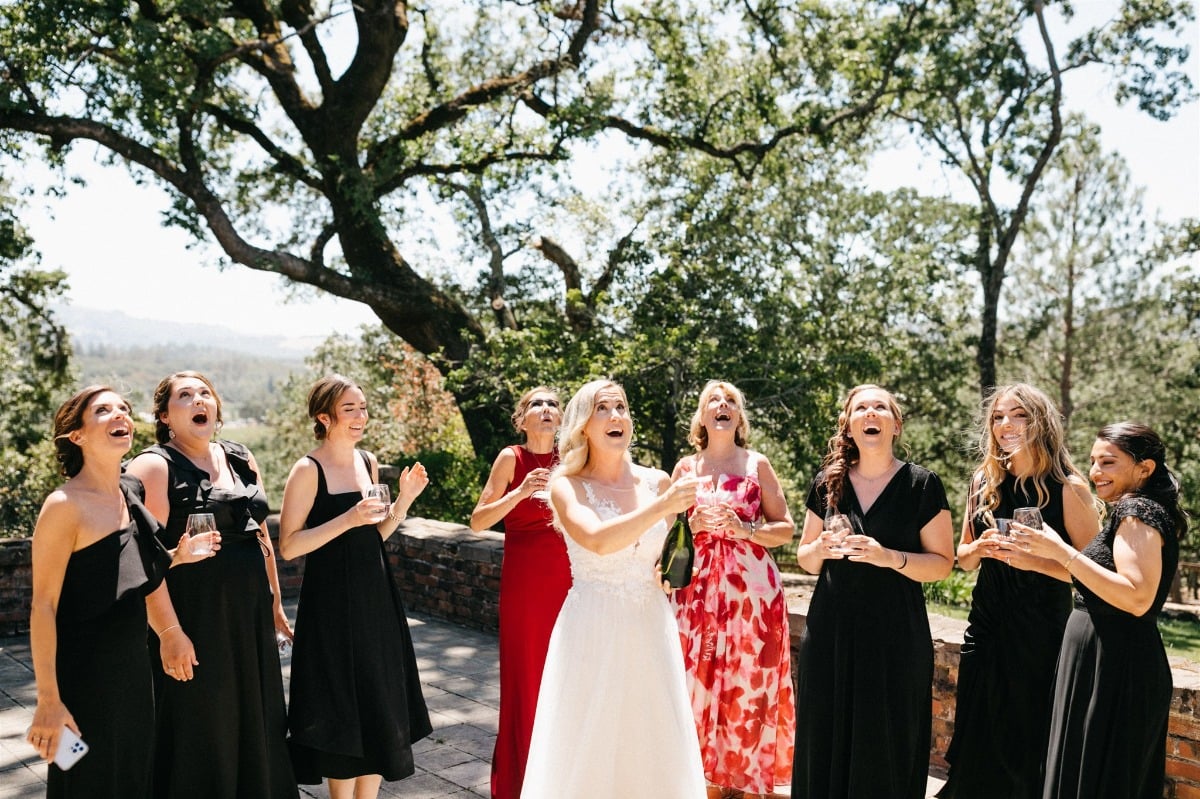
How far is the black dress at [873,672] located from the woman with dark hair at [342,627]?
187cm

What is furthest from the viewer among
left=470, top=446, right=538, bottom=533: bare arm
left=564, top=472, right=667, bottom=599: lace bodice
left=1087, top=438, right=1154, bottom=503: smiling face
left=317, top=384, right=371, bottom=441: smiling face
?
left=470, top=446, right=538, bottom=533: bare arm

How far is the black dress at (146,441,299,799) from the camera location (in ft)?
13.0

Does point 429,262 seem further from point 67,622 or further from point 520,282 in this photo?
point 67,622

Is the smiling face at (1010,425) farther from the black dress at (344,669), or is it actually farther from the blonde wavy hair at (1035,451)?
the black dress at (344,669)

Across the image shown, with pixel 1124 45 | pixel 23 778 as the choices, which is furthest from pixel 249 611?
pixel 1124 45

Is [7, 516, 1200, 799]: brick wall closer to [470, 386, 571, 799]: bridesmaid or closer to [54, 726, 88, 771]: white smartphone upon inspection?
[470, 386, 571, 799]: bridesmaid

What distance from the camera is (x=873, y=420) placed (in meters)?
4.17

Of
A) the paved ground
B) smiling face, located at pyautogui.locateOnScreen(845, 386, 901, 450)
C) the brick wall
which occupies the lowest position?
the paved ground

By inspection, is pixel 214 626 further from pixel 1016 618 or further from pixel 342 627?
pixel 1016 618

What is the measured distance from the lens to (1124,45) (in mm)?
17250

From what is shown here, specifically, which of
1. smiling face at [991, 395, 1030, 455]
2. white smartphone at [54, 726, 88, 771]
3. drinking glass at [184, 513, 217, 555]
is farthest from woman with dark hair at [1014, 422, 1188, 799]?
white smartphone at [54, 726, 88, 771]

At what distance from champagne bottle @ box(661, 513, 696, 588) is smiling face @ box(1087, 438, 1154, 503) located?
1543 millimetres

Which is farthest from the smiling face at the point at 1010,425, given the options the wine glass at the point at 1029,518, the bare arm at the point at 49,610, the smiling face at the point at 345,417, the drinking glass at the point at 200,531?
the bare arm at the point at 49,610

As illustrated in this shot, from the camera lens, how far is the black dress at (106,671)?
11.0 ft
